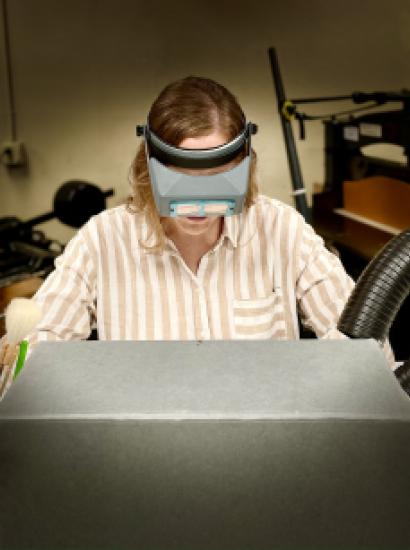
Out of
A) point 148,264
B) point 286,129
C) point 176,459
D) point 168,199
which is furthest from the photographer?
point 286,129

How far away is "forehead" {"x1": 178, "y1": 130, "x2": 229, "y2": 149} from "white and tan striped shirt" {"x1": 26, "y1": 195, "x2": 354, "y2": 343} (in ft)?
1.35

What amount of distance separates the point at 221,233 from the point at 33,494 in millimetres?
1132

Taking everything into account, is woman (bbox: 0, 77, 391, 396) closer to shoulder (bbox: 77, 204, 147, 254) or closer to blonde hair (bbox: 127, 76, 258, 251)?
shoulder (bbox: 77, 204, 147, 254)

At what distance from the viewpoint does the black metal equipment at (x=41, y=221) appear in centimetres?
317

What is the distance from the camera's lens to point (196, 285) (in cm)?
155

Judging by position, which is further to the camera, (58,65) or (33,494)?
(58,65)

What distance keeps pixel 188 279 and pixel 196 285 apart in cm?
2

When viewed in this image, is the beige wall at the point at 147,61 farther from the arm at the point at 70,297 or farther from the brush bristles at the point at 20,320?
the brush bristles at the point at 20,320

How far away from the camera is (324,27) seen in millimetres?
3920

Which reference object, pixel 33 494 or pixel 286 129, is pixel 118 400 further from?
pixel 286 129

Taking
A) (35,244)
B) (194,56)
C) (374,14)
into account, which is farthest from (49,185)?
(374,14)

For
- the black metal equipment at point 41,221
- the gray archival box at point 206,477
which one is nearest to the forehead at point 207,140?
the gray archival box at point 206,477

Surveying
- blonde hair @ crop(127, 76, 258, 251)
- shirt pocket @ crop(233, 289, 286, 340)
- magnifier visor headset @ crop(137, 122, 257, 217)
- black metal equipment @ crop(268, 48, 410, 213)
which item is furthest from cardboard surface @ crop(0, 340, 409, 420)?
black metal equipment @ crop(268, 48, 410, 213)

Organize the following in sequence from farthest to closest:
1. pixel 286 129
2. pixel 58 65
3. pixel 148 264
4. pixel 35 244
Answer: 1. pixel 58 65
2. pixel 35 244
3. pixel 286 129
4. pixel 148 264
